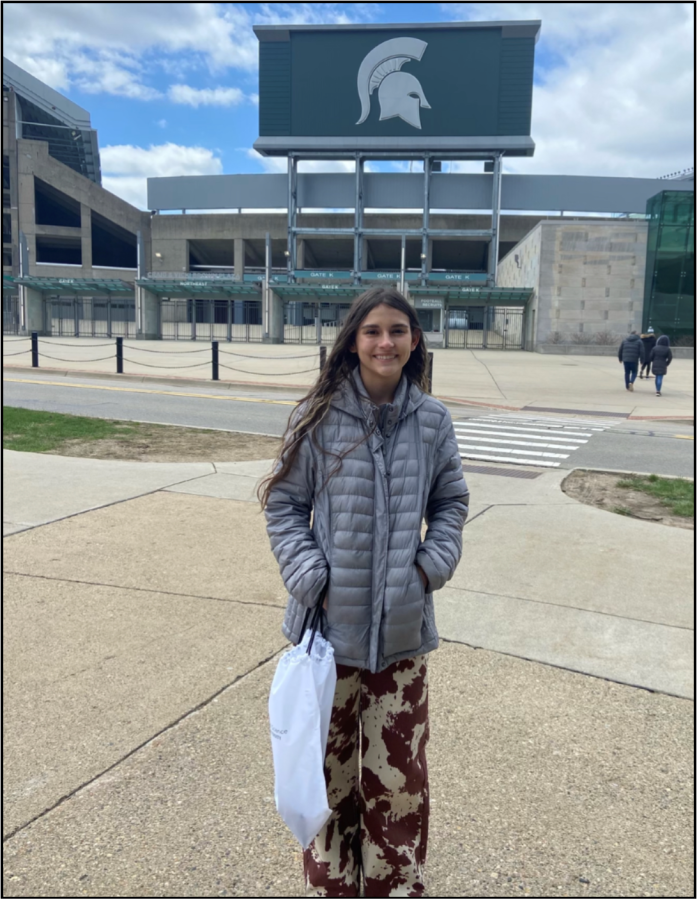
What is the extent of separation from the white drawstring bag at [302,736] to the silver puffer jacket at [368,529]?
0.16m

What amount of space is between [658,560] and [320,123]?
60800 millimetres

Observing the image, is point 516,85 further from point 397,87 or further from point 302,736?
point 302,736

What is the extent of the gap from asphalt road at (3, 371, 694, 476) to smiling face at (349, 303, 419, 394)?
8330 millimetres

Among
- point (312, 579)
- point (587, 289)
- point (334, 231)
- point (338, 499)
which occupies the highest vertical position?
point (334, 231)

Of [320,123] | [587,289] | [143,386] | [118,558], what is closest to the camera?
[118,558]

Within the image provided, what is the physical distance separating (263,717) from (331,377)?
1695 millimetres

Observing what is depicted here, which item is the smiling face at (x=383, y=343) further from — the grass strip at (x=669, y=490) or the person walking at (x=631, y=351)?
the person walking at (x=631, y=351)

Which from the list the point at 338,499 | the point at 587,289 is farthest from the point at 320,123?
the point at 338,499

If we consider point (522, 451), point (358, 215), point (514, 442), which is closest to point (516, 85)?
point (358, 215)

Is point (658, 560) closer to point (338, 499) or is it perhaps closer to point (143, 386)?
point (338, 499)

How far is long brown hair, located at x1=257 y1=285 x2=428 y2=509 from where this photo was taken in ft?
7.70

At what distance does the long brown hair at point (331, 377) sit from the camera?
235 cm

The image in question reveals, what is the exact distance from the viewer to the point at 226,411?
15039 mm

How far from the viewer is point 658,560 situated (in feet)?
18.9
